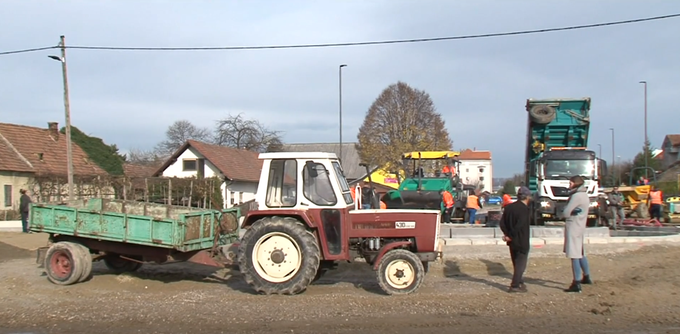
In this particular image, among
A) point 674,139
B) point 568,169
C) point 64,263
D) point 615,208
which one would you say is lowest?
point 64,263

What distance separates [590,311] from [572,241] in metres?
1.42

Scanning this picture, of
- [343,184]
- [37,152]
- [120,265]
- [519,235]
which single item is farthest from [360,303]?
[37,152]

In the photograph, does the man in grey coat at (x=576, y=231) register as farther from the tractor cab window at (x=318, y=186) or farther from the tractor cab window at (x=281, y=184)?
the tractor cab window at (x=281, y=184)

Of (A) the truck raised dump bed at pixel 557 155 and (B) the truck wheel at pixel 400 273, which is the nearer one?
(B) the truck wheel at pixel 400 273

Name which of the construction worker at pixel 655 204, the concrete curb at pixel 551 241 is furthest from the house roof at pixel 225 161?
the concrete curb at pixel 551 241

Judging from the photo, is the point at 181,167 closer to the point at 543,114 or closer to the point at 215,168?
the point at 215,168

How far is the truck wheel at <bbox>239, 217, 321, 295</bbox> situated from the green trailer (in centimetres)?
109

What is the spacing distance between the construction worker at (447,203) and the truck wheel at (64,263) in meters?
12.6

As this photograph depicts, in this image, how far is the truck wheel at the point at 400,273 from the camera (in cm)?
883

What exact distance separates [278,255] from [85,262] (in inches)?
137

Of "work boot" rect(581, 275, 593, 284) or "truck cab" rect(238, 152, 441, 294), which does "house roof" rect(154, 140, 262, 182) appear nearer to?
"truck cab" rect(238, 152, 441, 294)

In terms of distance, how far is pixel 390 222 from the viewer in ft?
30.0

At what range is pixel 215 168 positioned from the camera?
39250mm

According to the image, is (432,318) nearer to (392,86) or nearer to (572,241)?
(572,241)
